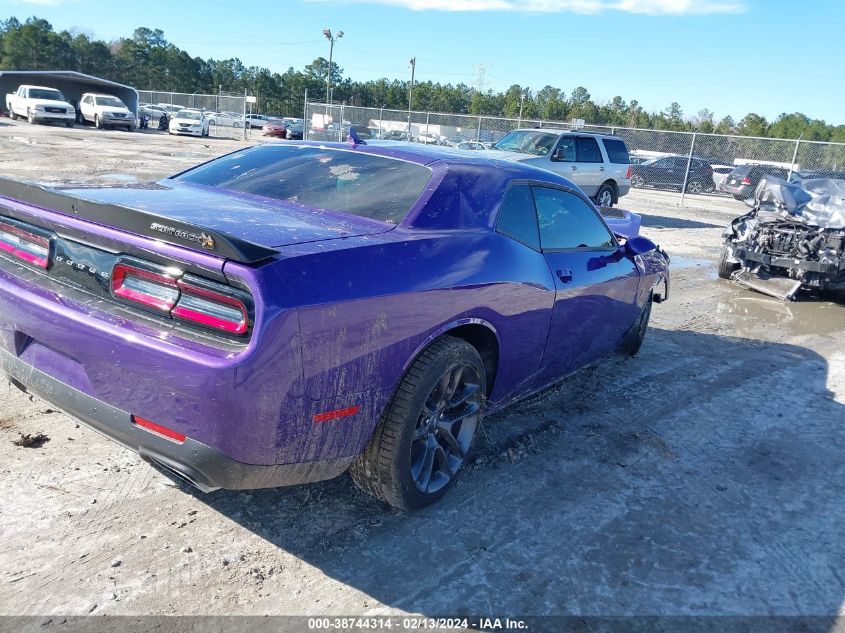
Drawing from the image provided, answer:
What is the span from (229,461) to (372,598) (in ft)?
2.59

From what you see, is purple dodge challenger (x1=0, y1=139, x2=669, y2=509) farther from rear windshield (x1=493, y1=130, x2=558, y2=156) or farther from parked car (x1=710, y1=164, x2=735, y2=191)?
parked car (x1=710, y1=164, x2=735, y2=191)

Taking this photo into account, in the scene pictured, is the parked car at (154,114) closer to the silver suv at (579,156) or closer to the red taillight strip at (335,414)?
the silver suv at (579,156)

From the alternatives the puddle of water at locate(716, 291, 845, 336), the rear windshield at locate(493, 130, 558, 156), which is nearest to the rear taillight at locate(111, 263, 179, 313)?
the puddle of water at locate(716, 291, 845, 336)

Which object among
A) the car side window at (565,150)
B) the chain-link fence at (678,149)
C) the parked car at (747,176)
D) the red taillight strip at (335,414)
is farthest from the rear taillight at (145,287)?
the parked car at (747,176)

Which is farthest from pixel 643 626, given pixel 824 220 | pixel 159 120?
pixel 159 120

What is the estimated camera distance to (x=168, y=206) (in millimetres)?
2801

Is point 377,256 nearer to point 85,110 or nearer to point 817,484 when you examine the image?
point 817,484

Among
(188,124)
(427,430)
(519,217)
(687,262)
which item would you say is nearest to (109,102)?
(188,124)

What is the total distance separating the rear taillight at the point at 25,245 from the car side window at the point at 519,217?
6.68ft

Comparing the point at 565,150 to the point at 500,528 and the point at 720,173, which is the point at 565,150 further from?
the point at 720,173

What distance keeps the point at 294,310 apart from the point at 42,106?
36.0 m

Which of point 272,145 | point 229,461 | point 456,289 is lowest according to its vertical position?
point 229,461

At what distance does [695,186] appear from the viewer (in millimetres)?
25375

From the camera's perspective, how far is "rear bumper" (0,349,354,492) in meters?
2.22
